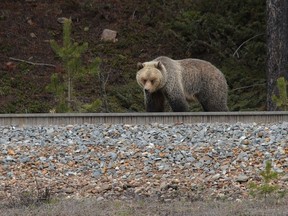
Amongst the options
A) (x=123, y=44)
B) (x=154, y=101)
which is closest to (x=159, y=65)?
(x=154, y=101)

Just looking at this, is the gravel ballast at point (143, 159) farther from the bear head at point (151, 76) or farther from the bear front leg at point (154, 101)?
the bear front leg at point (154, 101)

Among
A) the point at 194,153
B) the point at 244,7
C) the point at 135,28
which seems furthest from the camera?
the point at 135,28

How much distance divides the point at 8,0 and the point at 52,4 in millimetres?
1071

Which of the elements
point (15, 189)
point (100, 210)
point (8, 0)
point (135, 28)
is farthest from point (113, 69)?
point (100, 210)

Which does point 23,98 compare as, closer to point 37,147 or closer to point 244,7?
point 244,7

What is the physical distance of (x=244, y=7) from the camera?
64.3 feet

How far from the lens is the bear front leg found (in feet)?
45.1

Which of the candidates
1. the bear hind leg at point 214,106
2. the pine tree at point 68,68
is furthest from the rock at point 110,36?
the bear hind leg at point 214,106

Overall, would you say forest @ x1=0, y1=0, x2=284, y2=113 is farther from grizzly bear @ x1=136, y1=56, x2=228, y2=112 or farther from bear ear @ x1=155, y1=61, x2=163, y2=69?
bear ear @ x1=155, y1=61, x2=163, y2=69

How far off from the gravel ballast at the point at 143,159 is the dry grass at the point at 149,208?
0.59 meters

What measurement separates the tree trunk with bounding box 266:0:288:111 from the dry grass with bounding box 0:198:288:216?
8.73 meters

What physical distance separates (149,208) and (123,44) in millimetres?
13563

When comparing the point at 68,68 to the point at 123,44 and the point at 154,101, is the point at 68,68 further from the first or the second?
the point at 123,44

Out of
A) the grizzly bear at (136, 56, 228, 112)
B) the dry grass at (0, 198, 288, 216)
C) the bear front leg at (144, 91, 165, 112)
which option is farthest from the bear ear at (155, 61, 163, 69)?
the dry grass at (0, 198, 288, 216)
